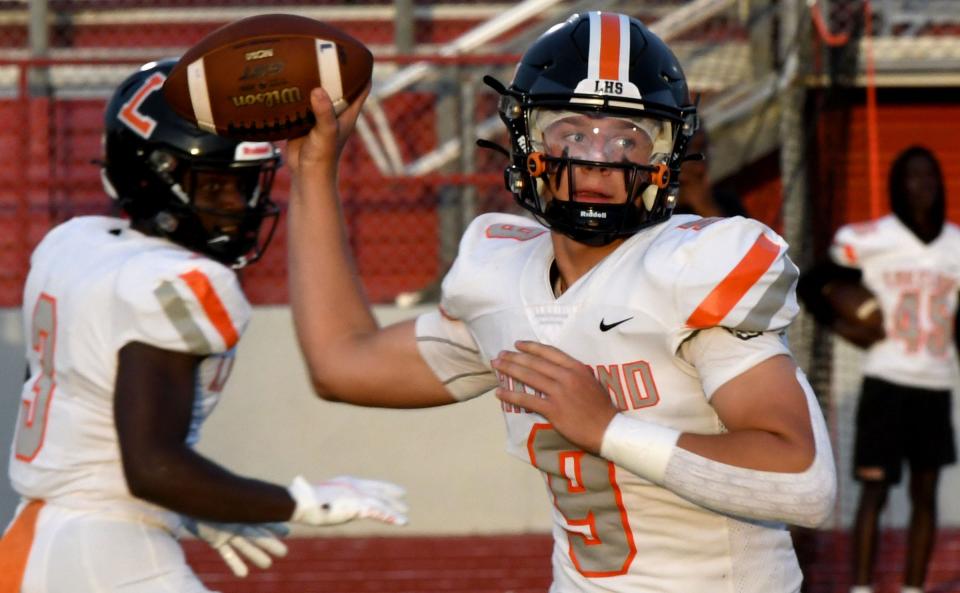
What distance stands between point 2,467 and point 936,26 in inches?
225

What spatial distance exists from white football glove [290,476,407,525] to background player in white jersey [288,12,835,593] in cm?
26

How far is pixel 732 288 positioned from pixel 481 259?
0.56 meters

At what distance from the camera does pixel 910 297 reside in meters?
5.89

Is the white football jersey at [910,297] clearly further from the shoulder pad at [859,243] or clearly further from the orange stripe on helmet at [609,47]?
the orange stripe on helmet at [609,47]

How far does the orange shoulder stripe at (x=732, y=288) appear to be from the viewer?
221 cm

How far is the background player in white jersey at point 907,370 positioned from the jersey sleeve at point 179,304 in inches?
137

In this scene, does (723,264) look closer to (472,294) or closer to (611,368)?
(611,368)

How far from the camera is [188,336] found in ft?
9.66

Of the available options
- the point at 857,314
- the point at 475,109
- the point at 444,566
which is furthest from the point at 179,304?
the point at 475,109

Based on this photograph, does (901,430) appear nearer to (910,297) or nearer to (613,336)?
(910,297)

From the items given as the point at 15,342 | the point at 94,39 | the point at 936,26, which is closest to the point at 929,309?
the point at 936,26

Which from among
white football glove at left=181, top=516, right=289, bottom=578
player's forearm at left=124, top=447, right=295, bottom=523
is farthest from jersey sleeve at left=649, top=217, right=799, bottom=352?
white football glove at left=181, top=516, right=289, bottom=578

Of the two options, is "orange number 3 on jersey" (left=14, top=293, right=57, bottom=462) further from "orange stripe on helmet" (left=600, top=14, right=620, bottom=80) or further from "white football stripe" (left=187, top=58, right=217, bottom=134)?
"orange stripe on helmet" (left=600, top=14, right=620, bottom=80)

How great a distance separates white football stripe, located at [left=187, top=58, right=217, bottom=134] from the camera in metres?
2.76
